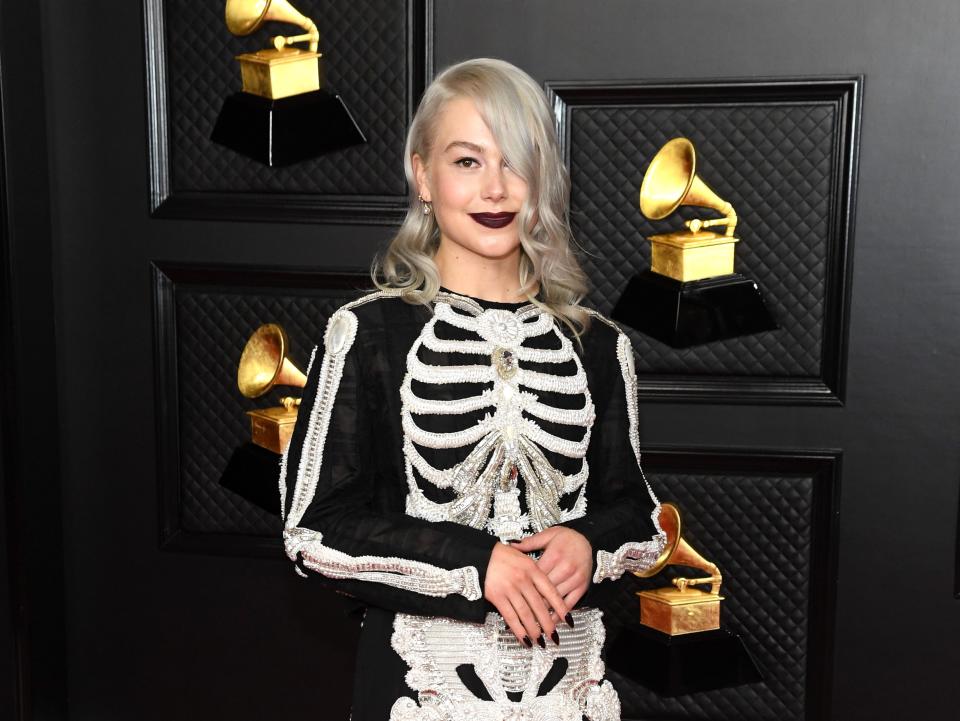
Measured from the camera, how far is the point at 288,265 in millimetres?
2150

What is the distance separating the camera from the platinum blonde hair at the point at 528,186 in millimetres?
1398

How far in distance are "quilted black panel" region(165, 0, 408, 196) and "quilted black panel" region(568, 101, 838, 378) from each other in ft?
1.05

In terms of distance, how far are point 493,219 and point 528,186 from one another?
0.06 metres

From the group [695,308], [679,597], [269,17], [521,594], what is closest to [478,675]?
[521,594]

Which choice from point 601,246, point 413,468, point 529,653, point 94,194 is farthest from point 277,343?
point 529,653

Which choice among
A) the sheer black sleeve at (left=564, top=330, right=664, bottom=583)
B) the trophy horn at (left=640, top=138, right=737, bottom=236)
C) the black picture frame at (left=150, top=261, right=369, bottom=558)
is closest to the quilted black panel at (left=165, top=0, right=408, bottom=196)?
the black picture frame at (left=150, top=261, right=369, bottom=558)

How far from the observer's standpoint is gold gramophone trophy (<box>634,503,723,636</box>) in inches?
79.7

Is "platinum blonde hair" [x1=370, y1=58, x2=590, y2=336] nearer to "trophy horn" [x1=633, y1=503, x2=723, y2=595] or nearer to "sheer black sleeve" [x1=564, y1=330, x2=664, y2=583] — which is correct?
"sheer black sleeve" [x1=564, y1=330, x2=664, y2=583]

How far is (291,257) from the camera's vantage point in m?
2.15

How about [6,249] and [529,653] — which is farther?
[6,249]

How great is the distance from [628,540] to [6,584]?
51.1 inches

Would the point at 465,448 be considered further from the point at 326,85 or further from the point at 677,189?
the point at 326,85

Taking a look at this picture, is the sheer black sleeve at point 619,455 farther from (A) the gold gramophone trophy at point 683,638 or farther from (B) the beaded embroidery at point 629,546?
(A) the gold gramophone trophy at point 683,638

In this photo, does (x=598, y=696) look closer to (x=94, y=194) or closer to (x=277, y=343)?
(x=277, y=343)
